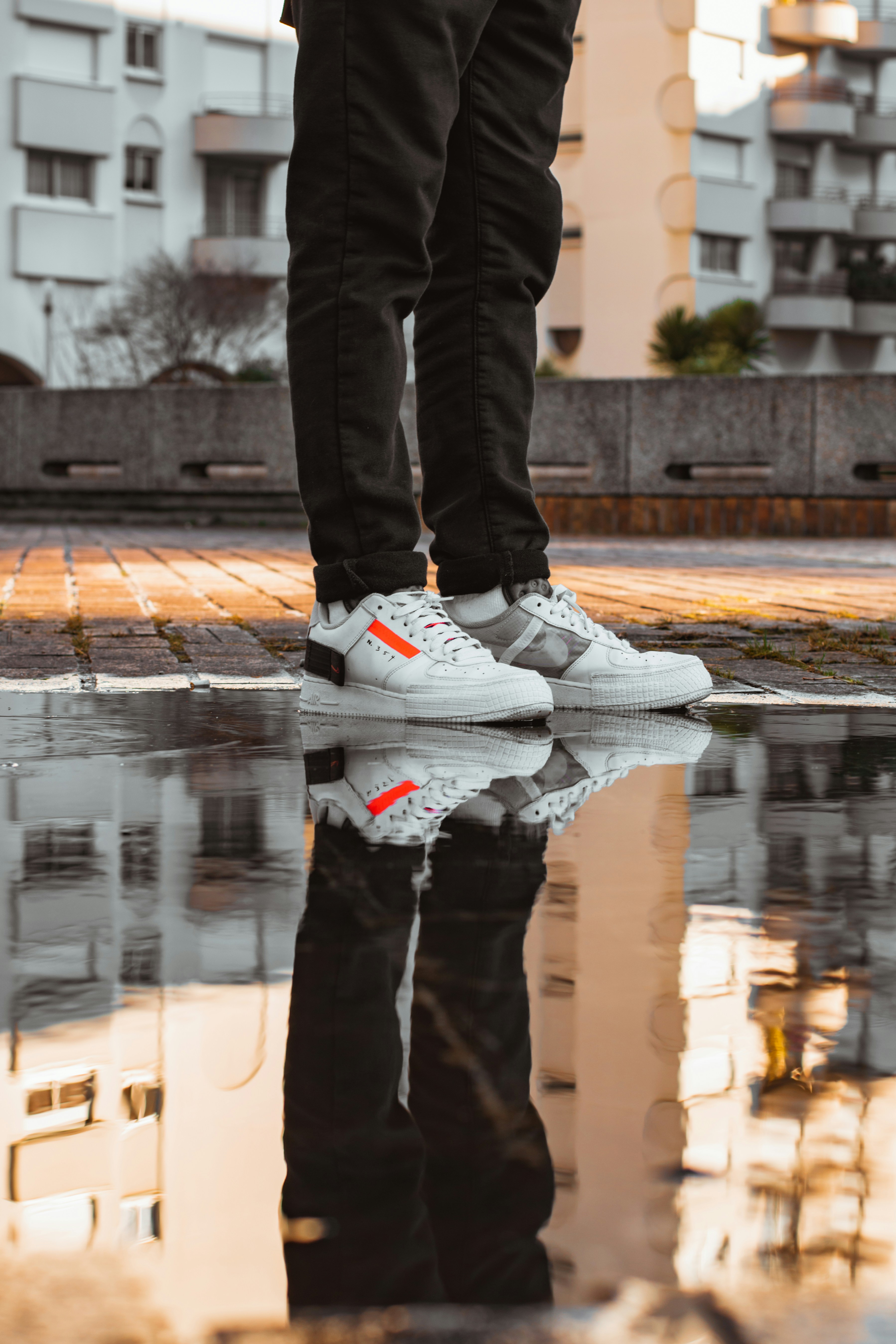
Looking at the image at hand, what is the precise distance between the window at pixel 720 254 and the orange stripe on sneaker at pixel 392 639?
41944 millimetres

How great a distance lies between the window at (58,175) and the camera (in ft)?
116

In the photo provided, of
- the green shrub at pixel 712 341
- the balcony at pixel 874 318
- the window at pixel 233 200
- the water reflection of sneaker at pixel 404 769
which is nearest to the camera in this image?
the water reflection of sneaker at pixel 404 769

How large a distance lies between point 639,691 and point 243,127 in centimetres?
3669

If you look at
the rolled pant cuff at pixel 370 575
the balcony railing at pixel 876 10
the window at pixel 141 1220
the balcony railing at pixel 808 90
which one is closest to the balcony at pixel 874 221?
the balcony railing at pixel 808 90

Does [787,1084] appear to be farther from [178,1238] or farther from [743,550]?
[743,550]

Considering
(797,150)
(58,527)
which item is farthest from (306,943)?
(797,150)

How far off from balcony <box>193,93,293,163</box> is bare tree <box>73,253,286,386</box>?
2933 millimetres

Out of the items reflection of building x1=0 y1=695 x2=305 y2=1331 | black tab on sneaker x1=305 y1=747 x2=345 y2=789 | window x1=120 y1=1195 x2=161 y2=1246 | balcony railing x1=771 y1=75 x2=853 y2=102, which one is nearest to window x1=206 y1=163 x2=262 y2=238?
balcony railing x1=771 y1=75 x2=853 y2=102

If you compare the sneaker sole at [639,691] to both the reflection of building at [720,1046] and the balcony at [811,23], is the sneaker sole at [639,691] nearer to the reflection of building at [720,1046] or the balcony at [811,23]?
the reflection of building at [720,1046]

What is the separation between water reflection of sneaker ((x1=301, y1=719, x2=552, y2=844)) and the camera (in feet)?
5.01

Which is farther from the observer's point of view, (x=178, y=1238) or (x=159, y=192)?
(x=159, y=192)

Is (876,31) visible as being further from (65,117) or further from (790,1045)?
(790,1045)

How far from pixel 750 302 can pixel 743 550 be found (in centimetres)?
3363

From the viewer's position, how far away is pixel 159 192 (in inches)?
1464
